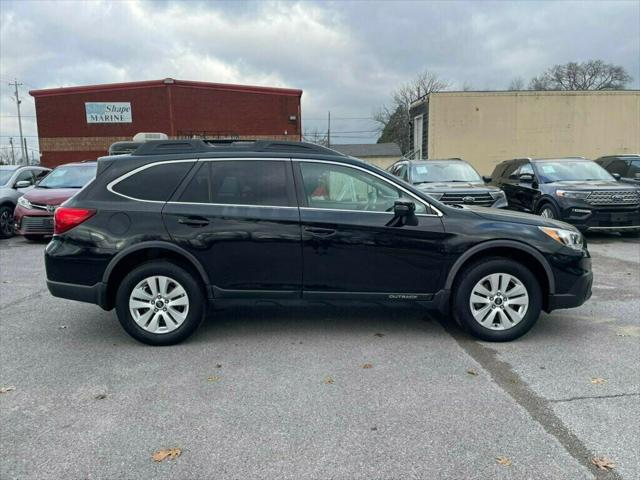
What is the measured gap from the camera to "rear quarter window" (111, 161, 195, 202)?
14.9 feet

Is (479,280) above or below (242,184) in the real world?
below

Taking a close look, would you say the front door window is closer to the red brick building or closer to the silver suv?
the silver suv

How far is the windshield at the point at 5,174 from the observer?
39.1 ft

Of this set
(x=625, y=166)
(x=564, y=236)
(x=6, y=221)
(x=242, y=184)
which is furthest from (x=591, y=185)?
(x=6, y=221)

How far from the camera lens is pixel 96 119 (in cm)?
2627

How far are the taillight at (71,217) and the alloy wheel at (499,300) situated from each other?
353 cm

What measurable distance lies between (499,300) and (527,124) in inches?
649

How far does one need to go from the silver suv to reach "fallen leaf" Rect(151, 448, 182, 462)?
10.5 meters

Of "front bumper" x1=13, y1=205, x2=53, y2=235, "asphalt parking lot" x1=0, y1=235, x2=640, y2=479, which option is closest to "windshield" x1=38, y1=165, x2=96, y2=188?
"front bumper" x1=13, y1=205, x2=53, y2=235

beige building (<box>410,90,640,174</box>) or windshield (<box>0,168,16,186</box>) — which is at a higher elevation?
beige building (<box>410,90,640,174</box>)

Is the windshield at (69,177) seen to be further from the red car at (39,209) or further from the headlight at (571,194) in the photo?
the headlight at (571,194)

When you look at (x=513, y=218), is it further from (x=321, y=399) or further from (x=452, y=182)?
(x=452, y=182)

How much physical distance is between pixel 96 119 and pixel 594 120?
23377mm

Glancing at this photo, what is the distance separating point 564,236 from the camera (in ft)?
15.1
